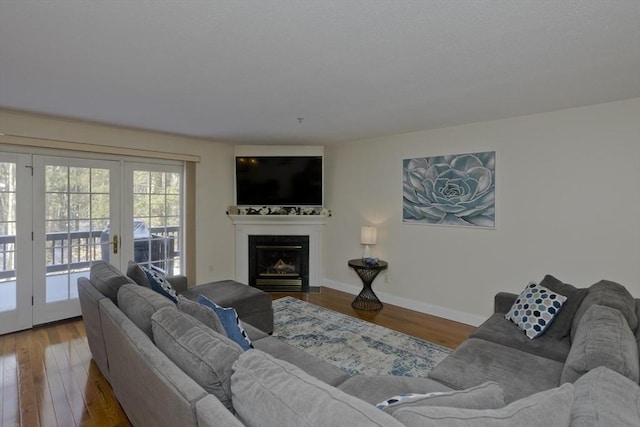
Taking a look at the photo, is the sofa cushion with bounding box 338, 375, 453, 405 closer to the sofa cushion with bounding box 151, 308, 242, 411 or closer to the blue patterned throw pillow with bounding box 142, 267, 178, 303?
the sofa cushion with bounding box 151, 308, 242, 411

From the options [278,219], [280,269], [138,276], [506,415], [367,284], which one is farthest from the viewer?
[280,269]

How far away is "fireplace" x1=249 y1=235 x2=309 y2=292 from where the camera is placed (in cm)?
546

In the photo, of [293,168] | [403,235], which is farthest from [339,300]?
[293,168]

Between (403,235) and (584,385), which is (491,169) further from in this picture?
(584,385)

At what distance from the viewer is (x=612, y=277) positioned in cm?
308

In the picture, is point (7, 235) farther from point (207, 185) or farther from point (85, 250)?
point (207, 185)

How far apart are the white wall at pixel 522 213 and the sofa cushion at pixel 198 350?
3.34 meters

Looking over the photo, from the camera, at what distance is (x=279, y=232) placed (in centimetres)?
548

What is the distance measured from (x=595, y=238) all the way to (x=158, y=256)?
207 inches

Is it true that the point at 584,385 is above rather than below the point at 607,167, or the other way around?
A: below

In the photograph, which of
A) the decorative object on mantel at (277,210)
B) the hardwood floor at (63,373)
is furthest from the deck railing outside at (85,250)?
the decorative object on mantel at (277,210)

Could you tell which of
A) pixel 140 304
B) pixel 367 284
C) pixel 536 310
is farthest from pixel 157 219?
pixel 536 310

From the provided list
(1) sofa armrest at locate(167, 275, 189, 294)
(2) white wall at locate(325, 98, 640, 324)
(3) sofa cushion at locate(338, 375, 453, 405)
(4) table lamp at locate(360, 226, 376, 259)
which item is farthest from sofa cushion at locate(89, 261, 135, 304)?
(2) white wall at locate(325, 98, 640, 324)

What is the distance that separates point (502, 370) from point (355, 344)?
5.36ft
